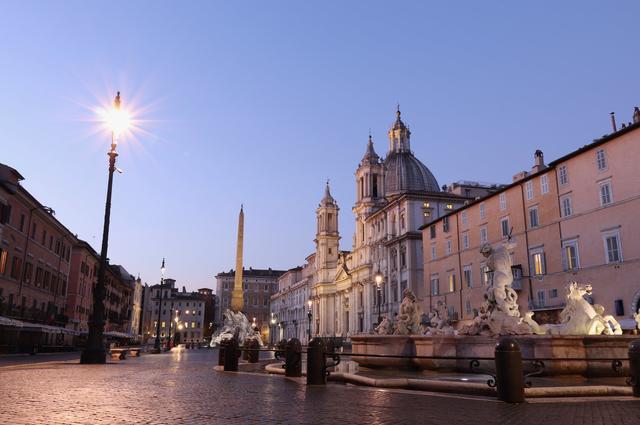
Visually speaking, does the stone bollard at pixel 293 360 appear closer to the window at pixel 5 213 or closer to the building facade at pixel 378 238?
the window at pixel 5 213

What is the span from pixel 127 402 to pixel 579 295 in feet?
42.7

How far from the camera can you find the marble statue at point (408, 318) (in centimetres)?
2011

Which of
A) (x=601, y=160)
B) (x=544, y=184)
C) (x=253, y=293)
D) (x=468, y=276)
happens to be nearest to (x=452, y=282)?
(x=468, y=276)

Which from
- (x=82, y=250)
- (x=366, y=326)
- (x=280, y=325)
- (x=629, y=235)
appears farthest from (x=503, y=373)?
(x=280, y=325)

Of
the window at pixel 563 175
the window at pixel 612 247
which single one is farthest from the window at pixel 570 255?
the window at pixel 563 175

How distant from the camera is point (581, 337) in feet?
44.9

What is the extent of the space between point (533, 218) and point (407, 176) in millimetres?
50483

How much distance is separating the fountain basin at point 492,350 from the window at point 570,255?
24.5 meters

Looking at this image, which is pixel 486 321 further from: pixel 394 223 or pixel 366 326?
pixel 366 326

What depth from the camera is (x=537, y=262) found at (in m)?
41.5

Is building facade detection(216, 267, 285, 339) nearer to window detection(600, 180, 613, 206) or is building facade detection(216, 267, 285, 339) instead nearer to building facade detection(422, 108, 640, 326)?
building facade detection(422, 108, 640, 326)

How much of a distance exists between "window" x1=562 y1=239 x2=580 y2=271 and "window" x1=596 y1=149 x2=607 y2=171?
219 inches

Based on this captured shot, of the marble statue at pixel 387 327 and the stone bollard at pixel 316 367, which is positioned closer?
the stone bollard at pixel 316 367

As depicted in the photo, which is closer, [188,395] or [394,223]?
[188,395]
